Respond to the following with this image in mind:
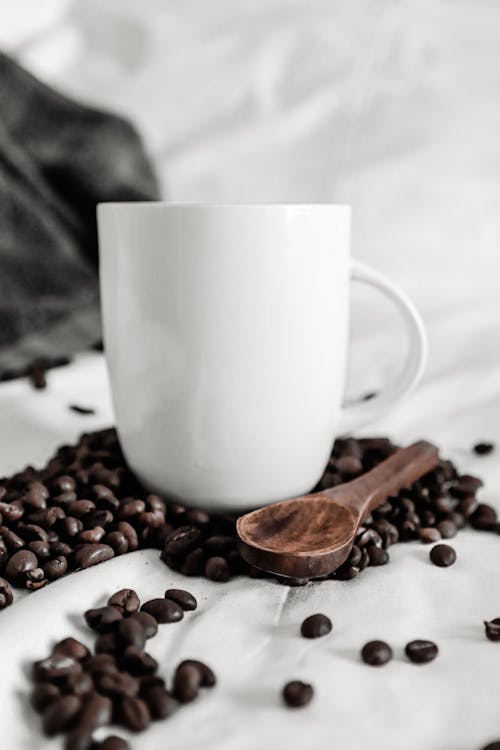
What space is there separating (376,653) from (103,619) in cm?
21

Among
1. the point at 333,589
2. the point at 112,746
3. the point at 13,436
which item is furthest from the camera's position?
the point at 13,436

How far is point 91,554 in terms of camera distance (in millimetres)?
839

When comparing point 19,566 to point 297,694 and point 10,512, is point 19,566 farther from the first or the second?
point 297,694

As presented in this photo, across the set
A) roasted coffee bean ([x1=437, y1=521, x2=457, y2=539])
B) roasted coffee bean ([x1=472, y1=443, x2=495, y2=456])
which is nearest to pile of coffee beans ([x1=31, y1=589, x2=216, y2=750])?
roasted coffee bean ([x1=437, y1=521, x2=457, y2=539])

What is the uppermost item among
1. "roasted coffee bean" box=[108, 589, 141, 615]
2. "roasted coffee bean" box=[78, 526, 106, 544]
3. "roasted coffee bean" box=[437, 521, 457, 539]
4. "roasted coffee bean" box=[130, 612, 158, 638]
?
"roasted coffee bean" box=[130, 612, 158, 638]

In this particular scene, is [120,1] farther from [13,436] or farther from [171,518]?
[171,518]

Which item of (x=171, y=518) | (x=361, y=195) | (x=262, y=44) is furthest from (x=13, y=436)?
(x=262, y=44)

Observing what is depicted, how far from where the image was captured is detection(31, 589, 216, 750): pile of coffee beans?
0.63 metres

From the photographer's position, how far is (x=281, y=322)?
881 millimetres

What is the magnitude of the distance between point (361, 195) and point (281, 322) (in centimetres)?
85

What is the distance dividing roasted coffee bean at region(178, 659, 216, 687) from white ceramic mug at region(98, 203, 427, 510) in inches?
10.2

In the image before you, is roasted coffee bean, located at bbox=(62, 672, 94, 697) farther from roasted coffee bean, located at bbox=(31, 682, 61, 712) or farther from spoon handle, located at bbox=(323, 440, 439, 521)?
spoon handle, located at bbox=(323, 440, 439, 521)

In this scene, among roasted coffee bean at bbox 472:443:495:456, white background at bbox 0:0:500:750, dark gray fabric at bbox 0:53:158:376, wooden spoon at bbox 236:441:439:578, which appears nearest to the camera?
wooden spoon at bbox 236:441:439:578

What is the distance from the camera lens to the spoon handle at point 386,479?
93 cm
